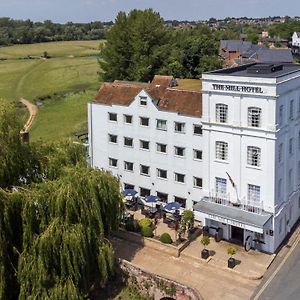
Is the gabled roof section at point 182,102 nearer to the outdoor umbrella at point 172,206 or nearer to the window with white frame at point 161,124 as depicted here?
the window with white frame at point 161,124

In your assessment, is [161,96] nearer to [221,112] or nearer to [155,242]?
[221,112]

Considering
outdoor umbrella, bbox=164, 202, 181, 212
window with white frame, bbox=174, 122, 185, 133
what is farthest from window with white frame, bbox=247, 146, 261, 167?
outdoor umbrella, bbox=164, 202, 181, 212

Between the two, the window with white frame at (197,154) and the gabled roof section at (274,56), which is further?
the gabled roof section at (274,56)

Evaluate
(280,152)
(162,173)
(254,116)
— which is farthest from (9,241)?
(280,152)

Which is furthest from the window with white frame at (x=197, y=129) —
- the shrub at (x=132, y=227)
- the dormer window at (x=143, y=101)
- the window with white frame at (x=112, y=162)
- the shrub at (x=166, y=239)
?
the window with white frame at (x=112, y=162)

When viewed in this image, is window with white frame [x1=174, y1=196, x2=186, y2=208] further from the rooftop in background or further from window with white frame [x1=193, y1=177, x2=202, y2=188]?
the rooftop in background

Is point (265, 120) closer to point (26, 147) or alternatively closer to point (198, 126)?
point (198, 126)

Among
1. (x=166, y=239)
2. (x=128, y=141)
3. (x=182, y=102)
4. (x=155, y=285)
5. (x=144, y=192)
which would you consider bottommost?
(x=155, y=285)
